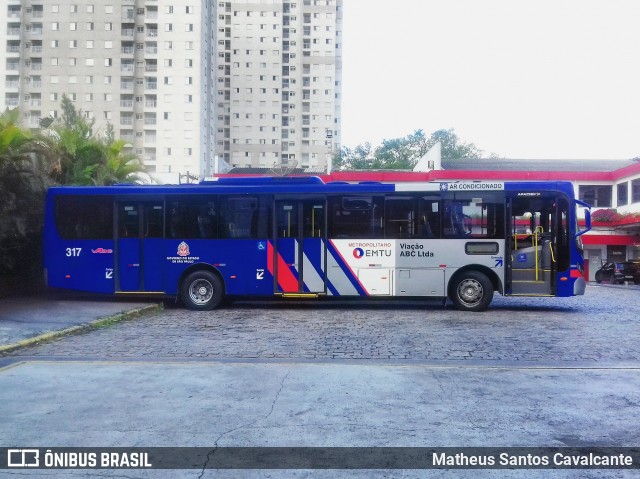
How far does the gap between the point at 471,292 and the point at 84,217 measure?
391 inches

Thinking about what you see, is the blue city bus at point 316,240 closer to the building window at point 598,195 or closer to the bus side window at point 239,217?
the bus side window at point 239,217

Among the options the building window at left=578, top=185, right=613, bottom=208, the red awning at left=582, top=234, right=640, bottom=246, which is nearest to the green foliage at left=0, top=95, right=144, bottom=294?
the red awning at left=582, top=234, right=640, bottom=246

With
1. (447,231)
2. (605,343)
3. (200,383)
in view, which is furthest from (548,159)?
(200,383)

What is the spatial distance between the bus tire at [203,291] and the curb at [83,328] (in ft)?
2.66

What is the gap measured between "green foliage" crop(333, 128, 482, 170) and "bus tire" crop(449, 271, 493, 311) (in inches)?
2929

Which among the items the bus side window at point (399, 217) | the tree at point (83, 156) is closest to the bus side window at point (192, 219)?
the bus side window at point (399, 217)

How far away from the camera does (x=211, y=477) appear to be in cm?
435

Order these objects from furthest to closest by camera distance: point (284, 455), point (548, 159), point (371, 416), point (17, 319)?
point (548, 159) → point (17, 319) → point (371, 416) → point (284, 455)

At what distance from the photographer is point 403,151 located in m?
92.8

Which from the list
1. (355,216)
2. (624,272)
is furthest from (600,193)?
(355,216)

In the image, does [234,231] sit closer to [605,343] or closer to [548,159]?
[605,343]

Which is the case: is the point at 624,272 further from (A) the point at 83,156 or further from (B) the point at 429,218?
(A) the point at 83,156

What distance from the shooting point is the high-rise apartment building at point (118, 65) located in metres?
81.8

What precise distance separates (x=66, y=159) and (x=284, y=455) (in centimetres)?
1716
